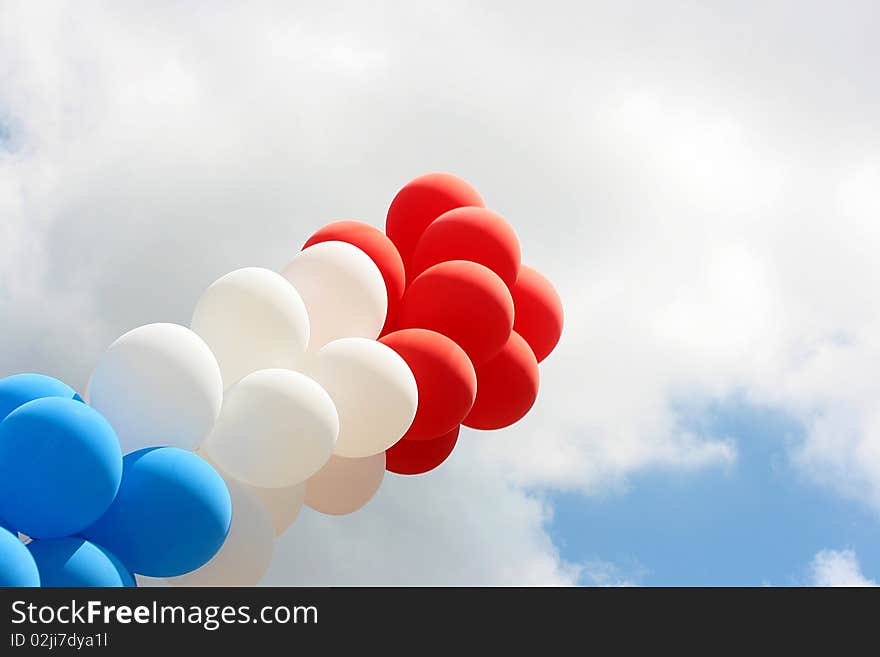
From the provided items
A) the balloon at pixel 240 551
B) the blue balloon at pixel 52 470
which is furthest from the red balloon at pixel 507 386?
the blue balloon at pixel 52 470

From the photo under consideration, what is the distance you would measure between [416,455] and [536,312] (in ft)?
4.01

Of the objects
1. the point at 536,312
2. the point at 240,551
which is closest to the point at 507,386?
the point at 536,312

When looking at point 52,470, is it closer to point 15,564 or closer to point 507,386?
point 15,564

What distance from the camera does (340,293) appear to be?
19.5 feet

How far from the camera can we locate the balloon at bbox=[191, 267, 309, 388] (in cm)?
550

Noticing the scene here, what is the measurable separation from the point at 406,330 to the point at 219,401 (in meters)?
1.32

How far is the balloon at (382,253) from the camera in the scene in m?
6.50

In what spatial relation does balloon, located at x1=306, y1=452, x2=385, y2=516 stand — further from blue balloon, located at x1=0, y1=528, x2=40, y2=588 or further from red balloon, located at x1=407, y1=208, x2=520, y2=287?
blue balloon, located at x1=0, y1=528, x2=40, y2=588

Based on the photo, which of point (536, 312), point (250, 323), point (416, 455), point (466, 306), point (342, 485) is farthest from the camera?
point (536, 312)

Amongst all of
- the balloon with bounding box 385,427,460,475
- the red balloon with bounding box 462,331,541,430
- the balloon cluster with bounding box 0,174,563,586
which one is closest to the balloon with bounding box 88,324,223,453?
the balloon cluster with bounding box 0,174,563,586
